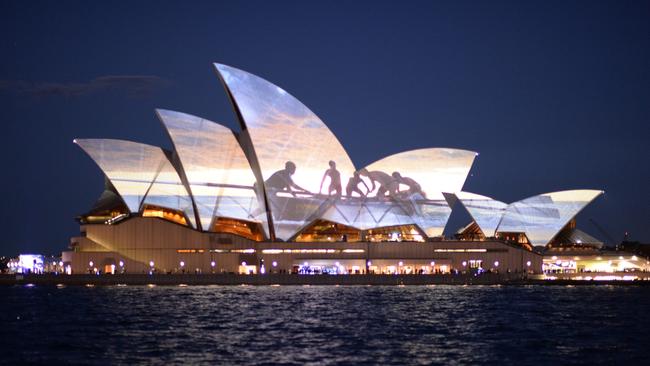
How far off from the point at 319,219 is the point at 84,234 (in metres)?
19.9

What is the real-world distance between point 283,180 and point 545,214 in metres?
23.3

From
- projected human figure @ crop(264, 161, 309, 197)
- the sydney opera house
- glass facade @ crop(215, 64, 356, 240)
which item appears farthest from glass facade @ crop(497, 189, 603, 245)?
projected human figure @ crop(264, 161, 309, 197)

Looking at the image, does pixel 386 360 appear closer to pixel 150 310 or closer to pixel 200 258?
pixel 150 310

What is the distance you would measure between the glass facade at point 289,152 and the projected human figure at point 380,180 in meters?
1.44

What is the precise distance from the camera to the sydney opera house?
86375mm

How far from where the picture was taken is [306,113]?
8881cm

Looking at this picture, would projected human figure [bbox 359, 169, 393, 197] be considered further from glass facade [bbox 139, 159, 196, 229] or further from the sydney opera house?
glass facade [bbox 139, 159, 196, 229]

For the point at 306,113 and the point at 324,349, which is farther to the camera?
the point at 306,113

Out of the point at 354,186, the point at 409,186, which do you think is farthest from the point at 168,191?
the point at 409,186

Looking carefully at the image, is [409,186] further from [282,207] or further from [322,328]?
[322,328]

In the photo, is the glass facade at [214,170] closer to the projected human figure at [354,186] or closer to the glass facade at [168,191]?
the glass facade at [168,191]

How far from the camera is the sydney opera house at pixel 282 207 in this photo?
86375mm

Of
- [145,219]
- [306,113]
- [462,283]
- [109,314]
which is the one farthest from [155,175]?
[109,314]

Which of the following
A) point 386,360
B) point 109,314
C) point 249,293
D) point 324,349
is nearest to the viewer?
point 386,360
